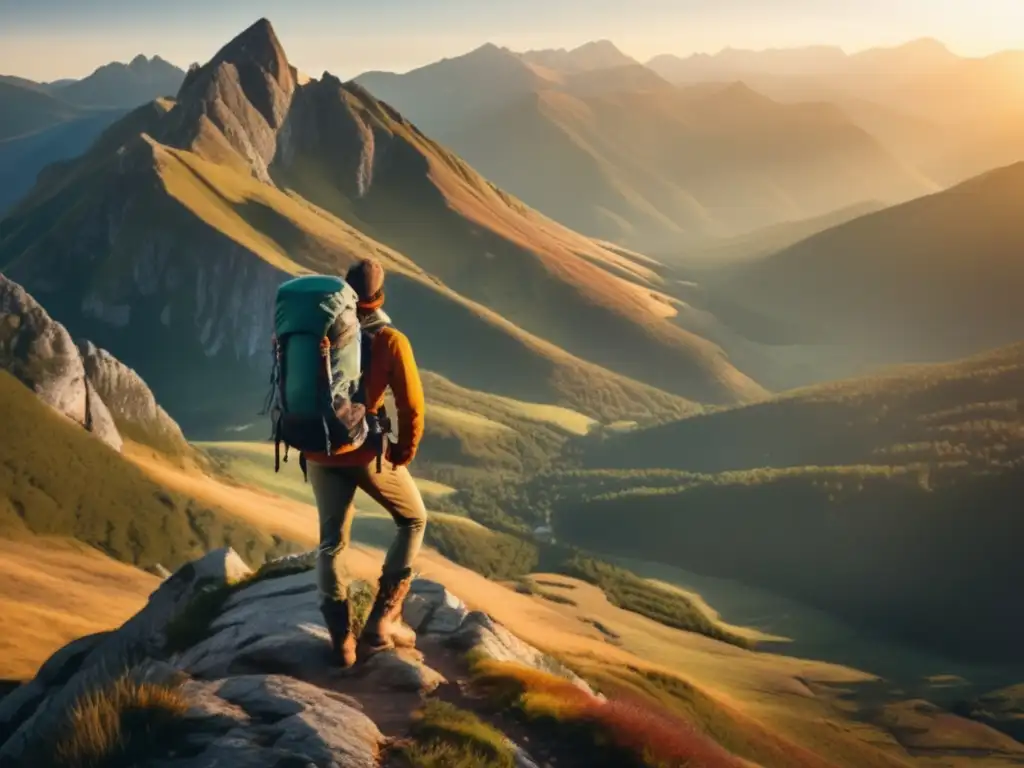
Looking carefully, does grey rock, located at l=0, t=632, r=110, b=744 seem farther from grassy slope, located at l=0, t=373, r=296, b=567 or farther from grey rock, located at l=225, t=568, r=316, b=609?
grassy slope, located at l=0, t=373, r=296, b=567

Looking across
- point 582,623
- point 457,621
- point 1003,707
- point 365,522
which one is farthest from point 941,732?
point 457,621

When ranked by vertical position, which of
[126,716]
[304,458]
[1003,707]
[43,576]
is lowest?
[1003,707]

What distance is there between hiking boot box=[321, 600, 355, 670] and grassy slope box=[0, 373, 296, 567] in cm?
7987

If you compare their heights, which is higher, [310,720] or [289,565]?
[310,720]

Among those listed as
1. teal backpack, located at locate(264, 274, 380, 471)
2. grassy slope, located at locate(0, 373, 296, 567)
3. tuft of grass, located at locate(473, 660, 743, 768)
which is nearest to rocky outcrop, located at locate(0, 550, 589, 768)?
tuft of grass, located at locate(473, 660, 743, 768)

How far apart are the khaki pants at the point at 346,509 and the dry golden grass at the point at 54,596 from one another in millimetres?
29501

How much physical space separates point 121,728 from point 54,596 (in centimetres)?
5598

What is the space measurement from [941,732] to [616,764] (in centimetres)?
13216

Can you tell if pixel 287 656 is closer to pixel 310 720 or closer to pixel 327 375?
pixel 310 720

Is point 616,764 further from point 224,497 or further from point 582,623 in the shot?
point 224,497

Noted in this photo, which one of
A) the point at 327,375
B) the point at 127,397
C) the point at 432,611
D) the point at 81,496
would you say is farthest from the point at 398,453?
the point at 127,397

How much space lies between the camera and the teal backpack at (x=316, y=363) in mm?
14359

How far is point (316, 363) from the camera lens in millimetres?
14438

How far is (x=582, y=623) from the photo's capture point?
4894 inches
